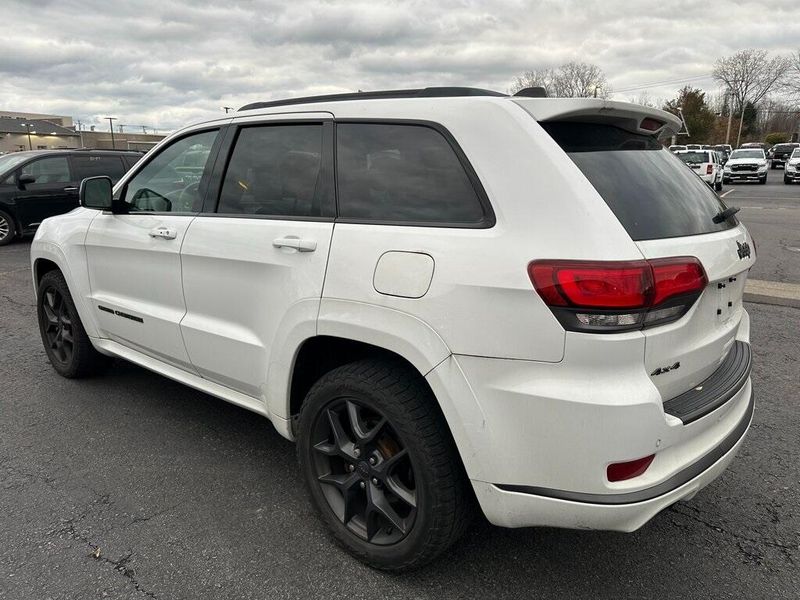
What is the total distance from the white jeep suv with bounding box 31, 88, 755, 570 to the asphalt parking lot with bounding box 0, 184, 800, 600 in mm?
278

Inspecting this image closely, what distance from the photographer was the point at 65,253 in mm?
4016

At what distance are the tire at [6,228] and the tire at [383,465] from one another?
38.5ft

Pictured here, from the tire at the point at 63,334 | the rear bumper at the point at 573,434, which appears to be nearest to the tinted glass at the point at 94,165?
the tire at the point at 63,334

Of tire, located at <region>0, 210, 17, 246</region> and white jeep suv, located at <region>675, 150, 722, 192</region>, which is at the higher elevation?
white jeep suv, located at <region>675, 150, 722, 192</region>

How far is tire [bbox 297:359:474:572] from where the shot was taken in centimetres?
211

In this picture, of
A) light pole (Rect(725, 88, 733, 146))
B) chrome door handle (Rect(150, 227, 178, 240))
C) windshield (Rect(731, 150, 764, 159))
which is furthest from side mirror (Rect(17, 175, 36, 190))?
light pole (Rect(725, 88, 733, 146))

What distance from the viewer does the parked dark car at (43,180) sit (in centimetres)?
1147

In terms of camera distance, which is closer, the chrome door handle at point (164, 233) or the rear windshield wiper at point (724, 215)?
the rear windshield wiper at point (724, 215)

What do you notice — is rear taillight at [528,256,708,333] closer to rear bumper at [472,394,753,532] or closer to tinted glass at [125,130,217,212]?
rear bumper at [472,394,753,532]

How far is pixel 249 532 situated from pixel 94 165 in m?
11.4

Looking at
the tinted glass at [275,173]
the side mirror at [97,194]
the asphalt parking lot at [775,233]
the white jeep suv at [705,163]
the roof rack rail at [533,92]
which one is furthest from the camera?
the white jeep suv at [705,163]

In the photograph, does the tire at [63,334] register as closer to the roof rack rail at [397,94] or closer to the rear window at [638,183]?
the roof rack rail at [397,94]

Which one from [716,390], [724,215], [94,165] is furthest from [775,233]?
[94,165]

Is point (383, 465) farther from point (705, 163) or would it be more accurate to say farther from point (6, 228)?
point (705, 163)
